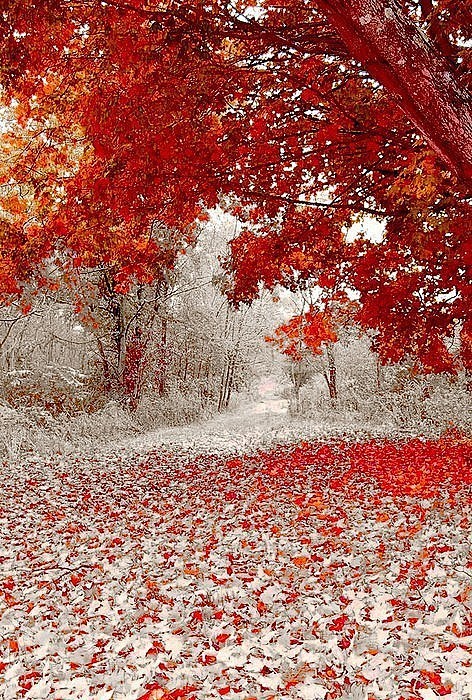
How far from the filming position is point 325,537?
5375 millimetres

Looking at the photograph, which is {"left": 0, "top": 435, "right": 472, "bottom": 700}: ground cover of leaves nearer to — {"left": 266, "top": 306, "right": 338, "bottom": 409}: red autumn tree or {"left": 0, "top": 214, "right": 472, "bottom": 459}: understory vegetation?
{"left": 266, "top": 306, "right": 338, "bottom": 409}: red autumn tree

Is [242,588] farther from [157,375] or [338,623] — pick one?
[157,375]

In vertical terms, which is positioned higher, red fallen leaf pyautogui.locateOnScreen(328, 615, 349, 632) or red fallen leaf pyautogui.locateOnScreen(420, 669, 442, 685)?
red fallen leaf pyautogui.locateOnScreen(328, 615, 349, 632)

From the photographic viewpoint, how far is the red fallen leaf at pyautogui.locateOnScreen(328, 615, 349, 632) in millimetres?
3591

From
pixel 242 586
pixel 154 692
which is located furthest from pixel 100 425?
pixel 154 692

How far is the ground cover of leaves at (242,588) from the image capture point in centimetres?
316

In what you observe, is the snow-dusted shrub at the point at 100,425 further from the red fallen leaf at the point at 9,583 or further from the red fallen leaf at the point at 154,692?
the red fallen leaf at the point at 154,692

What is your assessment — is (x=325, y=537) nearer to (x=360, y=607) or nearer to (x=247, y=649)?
(x=360, y=607)

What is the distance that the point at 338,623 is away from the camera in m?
3.65

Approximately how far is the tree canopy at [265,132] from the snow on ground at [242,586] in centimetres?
253

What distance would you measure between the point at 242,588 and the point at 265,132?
466 centimetres

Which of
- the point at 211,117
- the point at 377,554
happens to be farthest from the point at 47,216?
the point at 377,554

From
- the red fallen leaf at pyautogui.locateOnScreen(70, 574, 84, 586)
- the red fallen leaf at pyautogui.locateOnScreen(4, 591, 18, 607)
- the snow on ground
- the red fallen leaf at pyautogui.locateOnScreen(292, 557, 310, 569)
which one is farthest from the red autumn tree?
the red fallen leaf at pyautogui.locateOnScreen(4, 591, 18, 607)

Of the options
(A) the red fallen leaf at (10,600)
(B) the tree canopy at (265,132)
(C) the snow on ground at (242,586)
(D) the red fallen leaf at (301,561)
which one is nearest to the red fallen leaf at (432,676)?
(C) the snow on ground at (242,586)
